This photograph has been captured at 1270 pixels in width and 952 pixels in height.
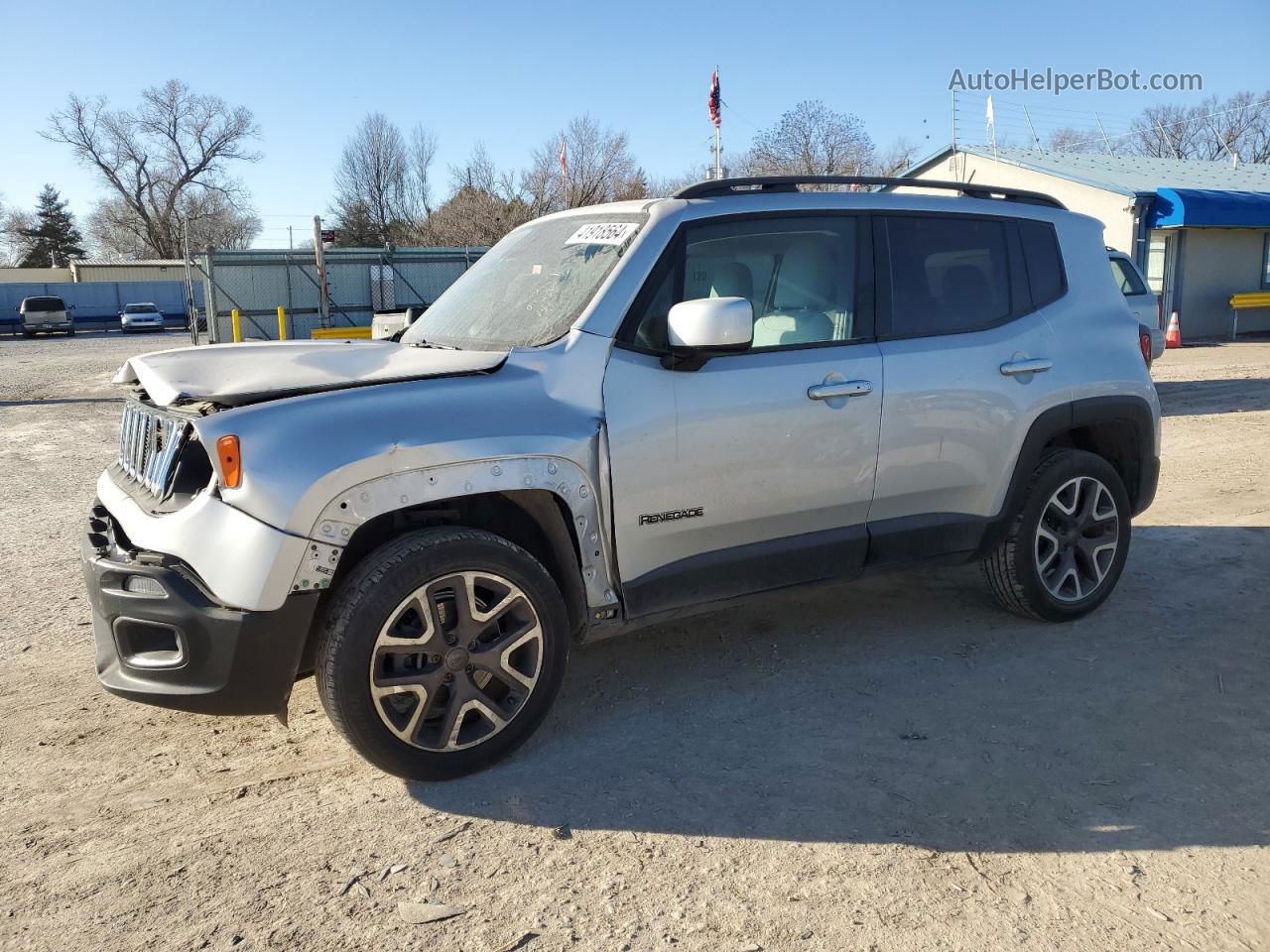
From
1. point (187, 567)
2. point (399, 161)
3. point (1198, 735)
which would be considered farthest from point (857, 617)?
point (399, 161)

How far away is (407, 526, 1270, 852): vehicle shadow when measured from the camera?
3.18 meters

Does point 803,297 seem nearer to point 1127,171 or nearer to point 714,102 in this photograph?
point 714,102

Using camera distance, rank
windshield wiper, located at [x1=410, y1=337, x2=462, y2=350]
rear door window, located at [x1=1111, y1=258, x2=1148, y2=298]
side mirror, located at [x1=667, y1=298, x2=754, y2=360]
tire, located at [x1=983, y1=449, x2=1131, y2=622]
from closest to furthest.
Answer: side mirror, located at [x1=667, y1=298, x2=754, y2=360]
windshield wiper, located at [x1=410, y1=337, x2=462, y2=350]
tire, located at [x1=983, y1=449, x2=1131, y2=622]
rear door window, located at [x1=1111, y1=258, x2=1148, y2=298]

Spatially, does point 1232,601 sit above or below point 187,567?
below

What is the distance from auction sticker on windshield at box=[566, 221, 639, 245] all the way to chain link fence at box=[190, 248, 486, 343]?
1710cm

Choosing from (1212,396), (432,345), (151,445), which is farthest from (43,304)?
(151,445)

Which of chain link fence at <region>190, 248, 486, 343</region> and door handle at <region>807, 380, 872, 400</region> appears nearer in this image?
door handle at <region>807, 380, 872, 400</region>

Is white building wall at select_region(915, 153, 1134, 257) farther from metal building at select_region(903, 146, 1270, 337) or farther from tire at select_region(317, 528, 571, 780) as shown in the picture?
tire at select_region(317, 528, 571, 780)

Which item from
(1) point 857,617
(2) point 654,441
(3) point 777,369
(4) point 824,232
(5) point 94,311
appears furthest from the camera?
(5) point 94,311

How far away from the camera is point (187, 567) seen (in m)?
3.14

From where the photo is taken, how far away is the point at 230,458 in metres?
3.03

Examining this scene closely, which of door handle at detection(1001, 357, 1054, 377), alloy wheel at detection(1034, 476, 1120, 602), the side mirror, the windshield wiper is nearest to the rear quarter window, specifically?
door handle at detection(1001, 357, 1054, 377)

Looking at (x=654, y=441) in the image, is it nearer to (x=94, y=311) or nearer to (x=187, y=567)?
(x=187, y=567)

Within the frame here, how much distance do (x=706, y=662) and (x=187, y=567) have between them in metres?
2.18
